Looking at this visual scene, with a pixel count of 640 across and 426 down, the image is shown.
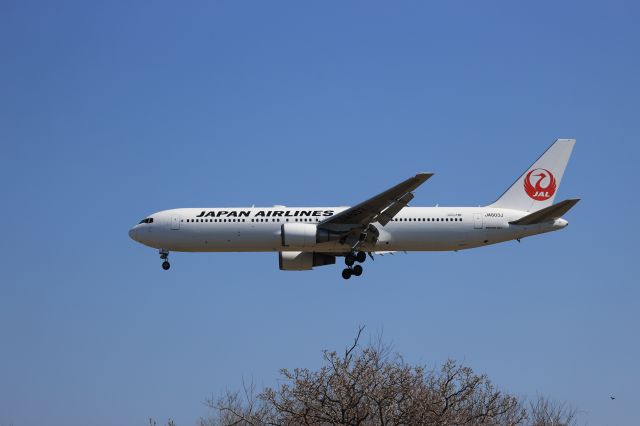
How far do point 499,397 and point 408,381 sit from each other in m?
5.29

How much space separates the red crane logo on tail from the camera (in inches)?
2090

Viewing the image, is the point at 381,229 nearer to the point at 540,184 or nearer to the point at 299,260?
the point at 299,260

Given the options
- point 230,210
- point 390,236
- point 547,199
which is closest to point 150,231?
point 230,210

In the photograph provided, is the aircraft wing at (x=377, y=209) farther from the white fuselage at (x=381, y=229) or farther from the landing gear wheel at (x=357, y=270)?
the landing gear wheel at (x=357, y=270)

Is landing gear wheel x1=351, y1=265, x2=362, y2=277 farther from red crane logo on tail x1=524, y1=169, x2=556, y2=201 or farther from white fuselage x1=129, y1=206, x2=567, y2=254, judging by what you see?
red crane logo on tail x1=524, y1=169, x2=556, y2=201

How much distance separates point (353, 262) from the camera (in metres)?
50.6

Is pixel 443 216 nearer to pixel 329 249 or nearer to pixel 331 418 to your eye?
pixel 329 249

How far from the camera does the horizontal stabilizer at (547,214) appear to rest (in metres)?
47.4

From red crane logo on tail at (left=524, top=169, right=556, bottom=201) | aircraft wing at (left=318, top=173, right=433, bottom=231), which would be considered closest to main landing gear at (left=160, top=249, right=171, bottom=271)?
aircraft wing at (left=318, top=173, right=433, bottom=231)

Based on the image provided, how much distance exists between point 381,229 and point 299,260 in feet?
17.7

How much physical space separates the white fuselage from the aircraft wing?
1138 mm

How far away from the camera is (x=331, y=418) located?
27625 millimetres

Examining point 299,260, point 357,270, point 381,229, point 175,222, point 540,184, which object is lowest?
point 357,270

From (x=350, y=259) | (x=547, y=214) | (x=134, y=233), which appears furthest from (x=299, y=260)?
(x=547, y=214)
